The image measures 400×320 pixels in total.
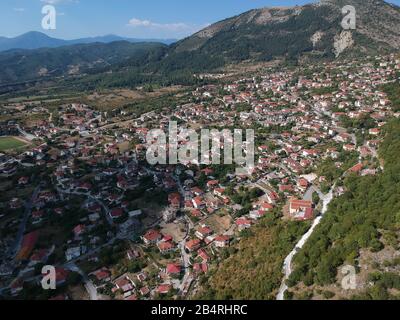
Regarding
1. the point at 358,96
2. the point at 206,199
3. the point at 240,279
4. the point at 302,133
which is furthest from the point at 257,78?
the point at 240,279

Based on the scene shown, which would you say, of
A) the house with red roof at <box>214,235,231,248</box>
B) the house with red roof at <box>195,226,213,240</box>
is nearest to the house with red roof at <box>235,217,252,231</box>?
the house with red roof at <box>214,235,231,248</box>

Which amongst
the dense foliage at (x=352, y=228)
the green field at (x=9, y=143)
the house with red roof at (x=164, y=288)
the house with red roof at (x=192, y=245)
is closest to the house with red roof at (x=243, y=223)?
the house with red roof at (x=192, y=245)

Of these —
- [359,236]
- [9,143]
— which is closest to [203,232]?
[359,236]

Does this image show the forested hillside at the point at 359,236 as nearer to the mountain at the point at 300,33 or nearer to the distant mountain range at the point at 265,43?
the distant mountain range at the point at 265,43

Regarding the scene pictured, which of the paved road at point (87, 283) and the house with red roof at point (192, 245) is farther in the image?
the house with red roof at point (192, 245)

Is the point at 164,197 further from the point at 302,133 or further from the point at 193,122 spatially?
the point at 193,122

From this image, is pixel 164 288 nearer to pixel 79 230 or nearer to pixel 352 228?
pixel 79 230
